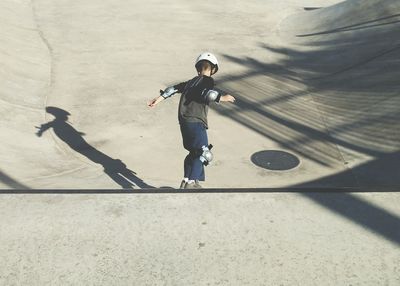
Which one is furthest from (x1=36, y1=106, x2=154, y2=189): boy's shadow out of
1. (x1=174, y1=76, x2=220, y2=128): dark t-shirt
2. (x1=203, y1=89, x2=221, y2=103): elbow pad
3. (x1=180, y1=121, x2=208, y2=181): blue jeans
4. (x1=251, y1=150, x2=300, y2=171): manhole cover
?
(x1=203, y1=89, x2=221, y2=103): elbow pad

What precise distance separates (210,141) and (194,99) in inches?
120

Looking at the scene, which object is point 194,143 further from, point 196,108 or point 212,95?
point 212,95

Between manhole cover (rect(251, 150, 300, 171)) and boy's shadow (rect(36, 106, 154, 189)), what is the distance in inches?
73.2

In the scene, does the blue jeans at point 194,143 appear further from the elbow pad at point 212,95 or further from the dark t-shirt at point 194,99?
the elbow pad at point 212,95

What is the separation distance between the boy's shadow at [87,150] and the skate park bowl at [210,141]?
1.4 inches

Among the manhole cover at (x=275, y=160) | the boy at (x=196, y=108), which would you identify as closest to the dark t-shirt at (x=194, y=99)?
the boy at (x=196, y=108)

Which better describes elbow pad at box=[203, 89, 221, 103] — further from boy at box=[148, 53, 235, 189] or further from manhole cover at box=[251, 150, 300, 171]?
manhole cover at box=[251, 150, 300, 171]

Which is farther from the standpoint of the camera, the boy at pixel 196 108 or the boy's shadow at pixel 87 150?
the boy's shadow at pixel 87 150

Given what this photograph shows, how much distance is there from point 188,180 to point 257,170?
199cm

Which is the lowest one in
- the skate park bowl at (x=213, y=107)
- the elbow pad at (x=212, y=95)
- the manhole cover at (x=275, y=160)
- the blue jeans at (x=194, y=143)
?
the blue jeans at (x=194, y=143)

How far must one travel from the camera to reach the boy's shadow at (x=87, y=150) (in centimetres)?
732

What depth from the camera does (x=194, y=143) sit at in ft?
19.3

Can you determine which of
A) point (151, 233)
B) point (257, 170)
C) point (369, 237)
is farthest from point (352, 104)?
point (151, 233)

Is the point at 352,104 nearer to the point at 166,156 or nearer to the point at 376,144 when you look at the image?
the point at 376,144
